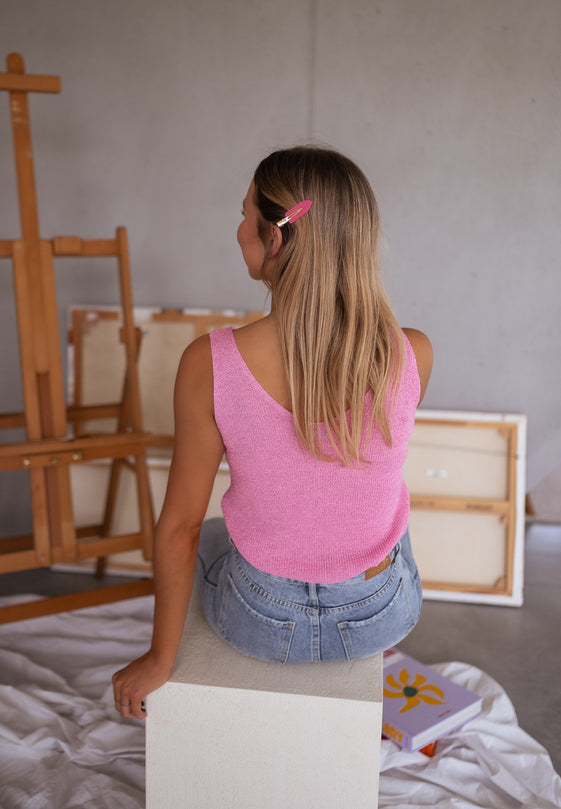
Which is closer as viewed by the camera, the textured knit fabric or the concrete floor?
the textured knit fabric

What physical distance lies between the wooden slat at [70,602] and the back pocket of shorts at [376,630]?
1.02 metres

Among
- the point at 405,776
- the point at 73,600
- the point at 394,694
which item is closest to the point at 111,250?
the point at 73,600

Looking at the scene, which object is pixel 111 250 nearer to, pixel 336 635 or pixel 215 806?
pixel 336 635

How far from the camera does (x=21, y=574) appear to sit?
2762 millimetres

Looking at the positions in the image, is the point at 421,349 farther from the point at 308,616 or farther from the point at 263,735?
the point at 263,735

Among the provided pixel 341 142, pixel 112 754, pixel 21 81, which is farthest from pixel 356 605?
pixel 341 142

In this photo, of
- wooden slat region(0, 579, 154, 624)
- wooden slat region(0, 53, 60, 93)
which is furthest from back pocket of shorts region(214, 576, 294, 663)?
wooden slat region(0, 53, 60, 93)

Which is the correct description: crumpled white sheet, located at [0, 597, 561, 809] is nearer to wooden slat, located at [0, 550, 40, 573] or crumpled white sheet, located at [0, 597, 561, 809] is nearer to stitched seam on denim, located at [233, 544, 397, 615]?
wooden slat, located at [0, 550, 40, 573]

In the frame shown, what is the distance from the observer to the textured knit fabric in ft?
3.79

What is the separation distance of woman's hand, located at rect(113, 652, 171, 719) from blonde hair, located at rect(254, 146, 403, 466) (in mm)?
490

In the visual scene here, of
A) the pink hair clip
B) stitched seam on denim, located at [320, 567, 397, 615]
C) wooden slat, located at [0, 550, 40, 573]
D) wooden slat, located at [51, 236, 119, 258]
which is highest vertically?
the pink hair clip

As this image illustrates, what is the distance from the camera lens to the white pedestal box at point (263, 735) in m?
1.22

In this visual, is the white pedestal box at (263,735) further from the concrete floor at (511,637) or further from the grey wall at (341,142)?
the grey wall at (341,142)

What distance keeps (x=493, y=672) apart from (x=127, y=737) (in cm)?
114
